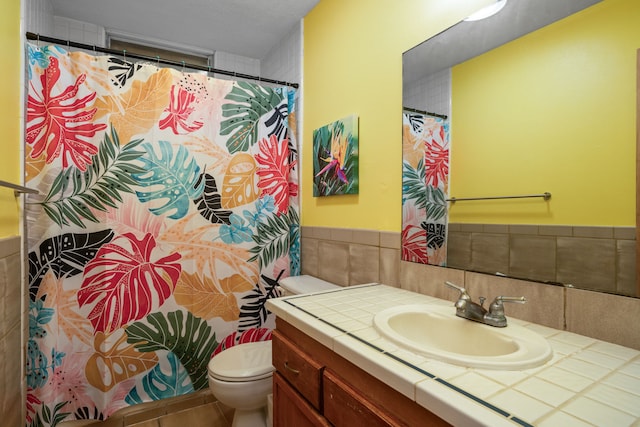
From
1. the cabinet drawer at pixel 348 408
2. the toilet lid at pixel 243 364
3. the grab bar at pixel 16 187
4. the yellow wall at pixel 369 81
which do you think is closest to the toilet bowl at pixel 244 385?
the toilet lid at pixel 243 364

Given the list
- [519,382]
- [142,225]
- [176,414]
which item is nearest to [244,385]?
[176,414]

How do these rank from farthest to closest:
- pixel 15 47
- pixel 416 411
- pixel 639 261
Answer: pixel 15 47
pixel 639 261
pixel 416 411

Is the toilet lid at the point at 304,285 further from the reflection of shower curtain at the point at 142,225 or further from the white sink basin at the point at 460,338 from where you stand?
the white sink basin at the point at 460,338

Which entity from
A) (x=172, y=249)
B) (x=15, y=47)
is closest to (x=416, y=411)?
(x=172, y=249)

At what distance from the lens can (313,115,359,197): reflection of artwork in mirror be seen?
1739 millimetres

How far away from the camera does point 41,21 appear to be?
1.84 meters

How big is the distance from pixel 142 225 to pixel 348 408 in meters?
1.51

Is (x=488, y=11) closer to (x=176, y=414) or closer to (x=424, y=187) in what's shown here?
(x=424, y=187)

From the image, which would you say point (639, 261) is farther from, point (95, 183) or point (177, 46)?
point (177, 46)

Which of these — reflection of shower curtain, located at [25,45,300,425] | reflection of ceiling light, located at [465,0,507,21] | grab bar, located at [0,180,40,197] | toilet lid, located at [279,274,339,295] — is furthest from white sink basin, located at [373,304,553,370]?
grab bar, located at [0,180,40,197]

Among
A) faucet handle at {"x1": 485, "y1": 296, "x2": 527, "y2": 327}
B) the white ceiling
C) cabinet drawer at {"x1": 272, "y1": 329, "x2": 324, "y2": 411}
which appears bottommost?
cabinet drawer at {"x1": 272, "y1": 329, "x2": 324, "y2": 411}

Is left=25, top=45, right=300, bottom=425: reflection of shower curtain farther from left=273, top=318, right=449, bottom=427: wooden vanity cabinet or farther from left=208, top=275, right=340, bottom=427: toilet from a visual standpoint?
left=273, top=318, right=449, bottom=427: wooden vanity cabinet

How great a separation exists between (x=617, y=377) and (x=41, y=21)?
9.45 ft

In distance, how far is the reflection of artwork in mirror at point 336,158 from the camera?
5.71ft
